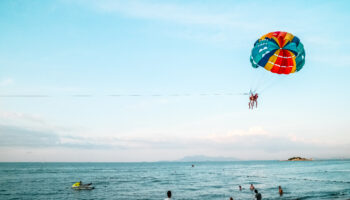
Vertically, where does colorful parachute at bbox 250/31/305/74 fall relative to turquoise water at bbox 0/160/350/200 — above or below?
above

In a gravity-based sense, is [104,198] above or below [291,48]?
below

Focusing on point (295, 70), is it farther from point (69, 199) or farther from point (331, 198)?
point (69, 199)

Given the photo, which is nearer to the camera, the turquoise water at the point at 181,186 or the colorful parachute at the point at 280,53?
the colorful parachute at the point at 280,53

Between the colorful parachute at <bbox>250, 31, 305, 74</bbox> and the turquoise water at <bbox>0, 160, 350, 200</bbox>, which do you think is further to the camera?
the turquoise water at <bbox>0, 160, 350, 200</bbox>

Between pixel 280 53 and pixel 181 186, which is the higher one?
pixel 280 53

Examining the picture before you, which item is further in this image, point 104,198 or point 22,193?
point 22,193

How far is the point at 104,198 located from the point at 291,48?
Answer: 29014 millimetres

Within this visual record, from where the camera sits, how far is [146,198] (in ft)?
107

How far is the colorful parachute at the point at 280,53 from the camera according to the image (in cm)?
1972

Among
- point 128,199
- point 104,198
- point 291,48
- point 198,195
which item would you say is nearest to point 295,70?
point 291,48

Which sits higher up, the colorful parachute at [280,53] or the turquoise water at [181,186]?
the colorful parachute at [280,53]

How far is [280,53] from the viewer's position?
2027 centimetres

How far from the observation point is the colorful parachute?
64.7ft

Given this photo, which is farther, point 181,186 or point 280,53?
point 181,186
